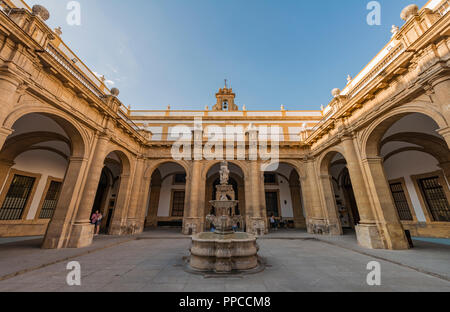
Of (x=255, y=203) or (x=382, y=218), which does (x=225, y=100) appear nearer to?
(x=255, y=203)

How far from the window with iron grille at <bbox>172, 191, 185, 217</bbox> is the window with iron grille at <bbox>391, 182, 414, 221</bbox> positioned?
57.3ft

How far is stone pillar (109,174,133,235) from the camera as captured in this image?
36.1 feet

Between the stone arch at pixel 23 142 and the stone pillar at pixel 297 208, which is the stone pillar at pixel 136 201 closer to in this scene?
the stone arch at pixel 23 142

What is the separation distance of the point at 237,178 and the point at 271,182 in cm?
387

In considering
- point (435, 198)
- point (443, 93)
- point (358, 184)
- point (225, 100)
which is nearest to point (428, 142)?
point (435, 198)

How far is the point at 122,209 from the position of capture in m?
11.3

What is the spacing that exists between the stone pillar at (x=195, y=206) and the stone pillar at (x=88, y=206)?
547 cm

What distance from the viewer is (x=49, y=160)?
1209cm

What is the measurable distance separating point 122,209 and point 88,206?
3298mm

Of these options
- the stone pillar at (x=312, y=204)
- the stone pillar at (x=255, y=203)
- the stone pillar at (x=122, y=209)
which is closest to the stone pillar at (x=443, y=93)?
the stone pillar at (x=312, y=204)

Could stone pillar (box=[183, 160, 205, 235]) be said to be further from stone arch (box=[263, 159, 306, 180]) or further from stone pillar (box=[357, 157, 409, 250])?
stone pillar (box=[357, 157, 409, 250])

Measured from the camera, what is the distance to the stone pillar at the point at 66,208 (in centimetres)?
717
